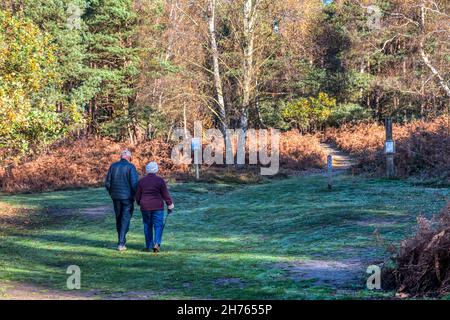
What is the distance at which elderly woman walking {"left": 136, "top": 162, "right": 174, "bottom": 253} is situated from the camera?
12055 millimetres

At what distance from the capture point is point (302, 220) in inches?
591

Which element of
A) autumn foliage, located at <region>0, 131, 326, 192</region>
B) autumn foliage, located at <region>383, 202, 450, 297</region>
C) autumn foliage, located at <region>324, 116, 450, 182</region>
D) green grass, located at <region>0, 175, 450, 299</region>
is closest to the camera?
autumn foliage, located at <region>383, 202, 450, 297</region>

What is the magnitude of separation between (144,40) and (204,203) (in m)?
22.5

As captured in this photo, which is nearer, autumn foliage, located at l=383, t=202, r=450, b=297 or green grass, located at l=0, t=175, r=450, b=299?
autumn foliage, located at l=383, t=202, r=450, b=297

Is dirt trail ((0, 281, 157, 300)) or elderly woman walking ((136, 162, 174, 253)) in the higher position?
elderly woman walking ((136, 162, 174, 253))

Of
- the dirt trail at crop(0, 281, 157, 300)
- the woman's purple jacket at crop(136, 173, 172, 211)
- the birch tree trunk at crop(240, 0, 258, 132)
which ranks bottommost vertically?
the dirt trail at crop(0, 281, 157, 300)

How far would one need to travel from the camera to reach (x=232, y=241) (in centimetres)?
1364

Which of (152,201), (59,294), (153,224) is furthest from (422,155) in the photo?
(59,294)

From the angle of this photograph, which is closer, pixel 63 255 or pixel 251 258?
pixel 251 258

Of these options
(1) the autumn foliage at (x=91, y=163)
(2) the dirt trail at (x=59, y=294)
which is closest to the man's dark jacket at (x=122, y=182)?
(2) the dirt trail at (x=59, y=294)

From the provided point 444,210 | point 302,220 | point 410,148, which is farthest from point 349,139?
point 444,210

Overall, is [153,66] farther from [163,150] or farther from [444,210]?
[444,210]

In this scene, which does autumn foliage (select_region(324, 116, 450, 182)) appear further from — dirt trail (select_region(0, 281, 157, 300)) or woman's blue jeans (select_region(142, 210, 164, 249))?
dirt trail (select_region(0, 281, 157, 300))

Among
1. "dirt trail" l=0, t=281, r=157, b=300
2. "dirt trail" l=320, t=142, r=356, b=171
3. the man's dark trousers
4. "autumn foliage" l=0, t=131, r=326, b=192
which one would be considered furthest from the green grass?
"dirt trail" l=320, t=142, r=356, b=171
